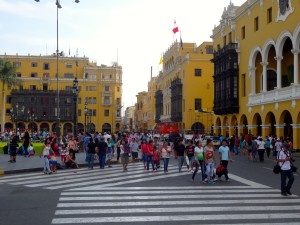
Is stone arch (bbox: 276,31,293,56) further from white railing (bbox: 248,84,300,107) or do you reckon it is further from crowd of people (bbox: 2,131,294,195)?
crowd of people (bbox: 2,131,294,195)

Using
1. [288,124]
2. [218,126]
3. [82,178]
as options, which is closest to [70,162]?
[82,178]

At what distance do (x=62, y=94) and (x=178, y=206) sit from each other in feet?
251

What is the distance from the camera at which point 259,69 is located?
45.0 metres

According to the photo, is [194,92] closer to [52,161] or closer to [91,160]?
[91,160]

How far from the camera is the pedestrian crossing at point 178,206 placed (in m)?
9.98

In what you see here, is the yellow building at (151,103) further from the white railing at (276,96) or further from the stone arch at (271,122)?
the stone arch at (271,122)

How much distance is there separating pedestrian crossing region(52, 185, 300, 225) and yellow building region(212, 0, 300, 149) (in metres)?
22.2

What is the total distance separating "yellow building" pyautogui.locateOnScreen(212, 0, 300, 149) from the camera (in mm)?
36000

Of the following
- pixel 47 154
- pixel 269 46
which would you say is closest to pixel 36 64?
pixel 269 46

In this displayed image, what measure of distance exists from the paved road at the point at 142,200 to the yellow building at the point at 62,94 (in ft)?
222

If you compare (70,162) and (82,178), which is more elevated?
(70,162)

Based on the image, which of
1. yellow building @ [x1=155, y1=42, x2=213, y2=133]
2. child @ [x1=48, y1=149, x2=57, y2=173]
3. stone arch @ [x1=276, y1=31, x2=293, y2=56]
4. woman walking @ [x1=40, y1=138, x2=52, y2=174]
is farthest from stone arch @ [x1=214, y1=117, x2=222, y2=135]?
woman walking @ [x1=40, y1=138, x2=52, y2=174]

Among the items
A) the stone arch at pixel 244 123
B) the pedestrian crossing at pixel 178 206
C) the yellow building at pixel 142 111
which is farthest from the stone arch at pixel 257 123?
the yellow building at pixel 142 111

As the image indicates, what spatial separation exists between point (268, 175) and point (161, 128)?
1963 inches
